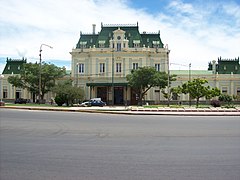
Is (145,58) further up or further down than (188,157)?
further up

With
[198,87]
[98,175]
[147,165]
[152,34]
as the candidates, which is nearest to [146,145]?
[147,165]

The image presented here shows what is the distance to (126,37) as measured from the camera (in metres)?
64.2

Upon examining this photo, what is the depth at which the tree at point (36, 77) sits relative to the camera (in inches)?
2272

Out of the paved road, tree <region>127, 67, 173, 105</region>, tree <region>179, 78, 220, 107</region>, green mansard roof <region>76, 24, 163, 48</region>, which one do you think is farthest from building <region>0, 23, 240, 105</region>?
the paved road

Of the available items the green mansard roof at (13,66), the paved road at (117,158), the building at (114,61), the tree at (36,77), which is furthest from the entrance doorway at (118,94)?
the paved road at (117,158)

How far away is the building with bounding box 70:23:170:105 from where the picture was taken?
2448 inches

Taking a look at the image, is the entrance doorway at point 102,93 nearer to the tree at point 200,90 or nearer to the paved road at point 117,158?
the tree at point 200,90

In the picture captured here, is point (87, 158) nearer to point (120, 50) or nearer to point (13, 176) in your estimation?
point (13, 176)

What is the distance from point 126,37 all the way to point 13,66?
2953 centimetres

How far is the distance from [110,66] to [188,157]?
183 feet

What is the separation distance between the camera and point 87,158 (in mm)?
7426

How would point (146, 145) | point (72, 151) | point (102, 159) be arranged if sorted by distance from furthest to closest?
point (146, 145) → point (72, 151) → point (102, 159)

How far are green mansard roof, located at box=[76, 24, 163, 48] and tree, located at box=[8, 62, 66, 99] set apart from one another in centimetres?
1009

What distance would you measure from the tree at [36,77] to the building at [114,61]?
5.67m
